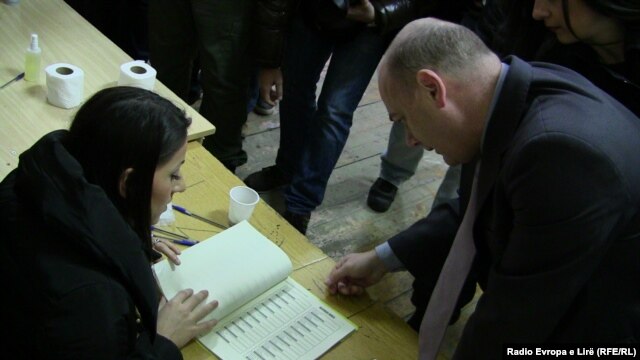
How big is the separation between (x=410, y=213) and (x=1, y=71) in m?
1.86

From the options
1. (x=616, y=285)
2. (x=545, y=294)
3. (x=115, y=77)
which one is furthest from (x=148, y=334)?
(x=115, y=77)

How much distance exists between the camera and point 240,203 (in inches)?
57.6

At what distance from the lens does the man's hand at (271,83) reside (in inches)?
92.3

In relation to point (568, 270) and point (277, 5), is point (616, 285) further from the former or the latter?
point (277, 5)

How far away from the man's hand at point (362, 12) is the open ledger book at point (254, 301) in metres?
1.00

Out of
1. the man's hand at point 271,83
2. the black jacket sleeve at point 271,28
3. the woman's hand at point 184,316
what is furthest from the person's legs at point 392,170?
the woman's hand at point 184,316

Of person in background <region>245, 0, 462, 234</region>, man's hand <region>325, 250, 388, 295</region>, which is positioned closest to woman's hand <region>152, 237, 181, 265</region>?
man's hand <region>325, 250, 388, 295</region>

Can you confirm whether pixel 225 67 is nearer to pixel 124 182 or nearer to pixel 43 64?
pixel 43 64

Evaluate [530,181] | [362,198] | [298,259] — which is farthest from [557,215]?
[362,198]

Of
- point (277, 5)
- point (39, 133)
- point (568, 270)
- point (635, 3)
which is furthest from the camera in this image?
point (277, 5)

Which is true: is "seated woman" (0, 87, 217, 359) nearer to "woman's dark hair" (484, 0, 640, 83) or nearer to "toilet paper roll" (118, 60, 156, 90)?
"toilet paper roll" (118, 60, 156, 90)

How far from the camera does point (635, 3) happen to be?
4.63 feet

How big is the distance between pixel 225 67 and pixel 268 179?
0.62 metres

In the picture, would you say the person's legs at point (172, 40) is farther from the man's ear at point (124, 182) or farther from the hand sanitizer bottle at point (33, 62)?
the man's ear at point (124, 182)
